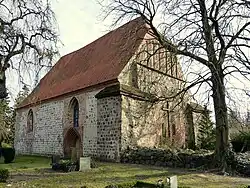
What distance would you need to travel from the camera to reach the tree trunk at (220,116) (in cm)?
1245

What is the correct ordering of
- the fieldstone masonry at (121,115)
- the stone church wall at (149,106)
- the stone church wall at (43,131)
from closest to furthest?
1. the fieldstone masonry at (121,115)
2. the stone church wall at (149,106)
3. the stone church wall at (43,131)

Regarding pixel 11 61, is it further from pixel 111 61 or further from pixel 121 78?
pixel 111 61

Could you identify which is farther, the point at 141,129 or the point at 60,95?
the point at 60,95

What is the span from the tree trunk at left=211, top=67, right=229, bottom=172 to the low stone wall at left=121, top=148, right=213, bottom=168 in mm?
661

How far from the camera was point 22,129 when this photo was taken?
2727 centimetres

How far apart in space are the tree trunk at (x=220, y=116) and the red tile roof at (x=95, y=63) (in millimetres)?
4654

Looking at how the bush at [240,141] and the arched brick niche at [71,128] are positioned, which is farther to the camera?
the arched brick niche at [71,128]

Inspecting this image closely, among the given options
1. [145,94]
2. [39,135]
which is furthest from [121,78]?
[39,135]

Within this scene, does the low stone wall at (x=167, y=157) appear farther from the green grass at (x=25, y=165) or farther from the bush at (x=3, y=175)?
the bush at (x=3, y=175)

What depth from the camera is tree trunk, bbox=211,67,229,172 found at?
12.5m

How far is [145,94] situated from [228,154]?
21.3ft

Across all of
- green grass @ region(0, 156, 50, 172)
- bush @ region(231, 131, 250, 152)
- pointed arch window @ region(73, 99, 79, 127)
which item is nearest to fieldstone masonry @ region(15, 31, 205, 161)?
pointed arch window @ region(73, 99, 79, 127)

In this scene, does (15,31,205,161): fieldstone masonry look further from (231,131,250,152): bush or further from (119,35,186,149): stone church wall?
(231,131,250,152): bush

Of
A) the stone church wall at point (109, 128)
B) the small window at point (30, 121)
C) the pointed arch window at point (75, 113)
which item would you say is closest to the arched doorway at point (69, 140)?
the pointed arch window at point (75, 113)
